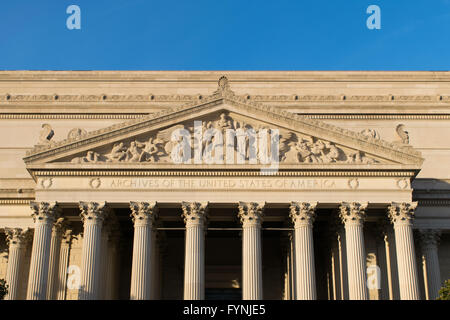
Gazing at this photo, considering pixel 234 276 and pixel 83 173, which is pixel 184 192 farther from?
pixel 234 276

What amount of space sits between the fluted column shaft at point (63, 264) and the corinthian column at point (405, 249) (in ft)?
63.4

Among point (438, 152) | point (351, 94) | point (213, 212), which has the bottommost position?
point (213, 212)

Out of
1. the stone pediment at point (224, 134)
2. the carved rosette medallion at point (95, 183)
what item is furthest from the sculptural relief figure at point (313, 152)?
the carved rosette medallion at point (95, 183)

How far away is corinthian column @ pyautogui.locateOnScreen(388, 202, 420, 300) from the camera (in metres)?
35.6

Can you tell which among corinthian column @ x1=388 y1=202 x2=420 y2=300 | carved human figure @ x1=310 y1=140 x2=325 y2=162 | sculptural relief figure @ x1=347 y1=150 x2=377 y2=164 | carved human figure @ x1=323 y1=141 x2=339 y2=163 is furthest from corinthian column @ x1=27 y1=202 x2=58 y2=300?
corinthian column @ x1=388 y1=202 x2=420 y2=300

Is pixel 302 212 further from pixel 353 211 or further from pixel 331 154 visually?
pixel 331 154

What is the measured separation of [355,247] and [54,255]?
677 inches

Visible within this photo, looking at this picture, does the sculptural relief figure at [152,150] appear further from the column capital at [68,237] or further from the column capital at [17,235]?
the column capital at [17,235]

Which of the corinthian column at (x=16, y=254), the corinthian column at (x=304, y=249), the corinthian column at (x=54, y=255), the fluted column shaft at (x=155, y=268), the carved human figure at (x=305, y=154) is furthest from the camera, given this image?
the corinthian column at (x=16, y=254)

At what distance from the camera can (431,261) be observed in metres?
41.1

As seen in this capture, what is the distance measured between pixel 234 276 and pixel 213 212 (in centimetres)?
682

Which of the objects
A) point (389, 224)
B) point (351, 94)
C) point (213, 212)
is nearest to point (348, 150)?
point (389, 224)

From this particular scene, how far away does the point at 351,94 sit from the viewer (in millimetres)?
56062

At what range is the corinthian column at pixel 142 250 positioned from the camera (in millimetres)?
35281
